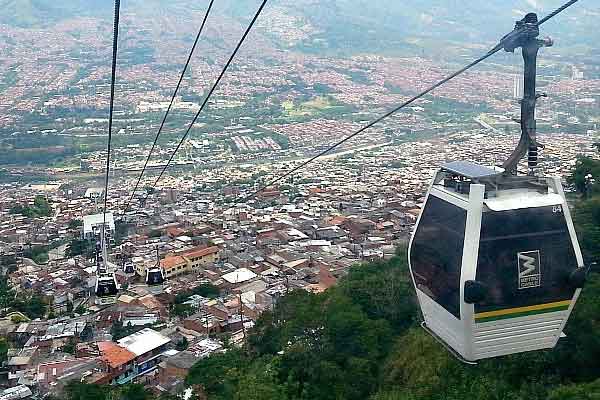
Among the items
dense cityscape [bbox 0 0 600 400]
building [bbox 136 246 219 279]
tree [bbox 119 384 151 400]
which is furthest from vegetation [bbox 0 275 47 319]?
tree [bbox 119 384 151 400]

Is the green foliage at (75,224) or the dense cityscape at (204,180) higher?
the dense cityscape at (204,180)

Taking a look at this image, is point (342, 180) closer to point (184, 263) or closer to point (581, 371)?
point (184, 263)

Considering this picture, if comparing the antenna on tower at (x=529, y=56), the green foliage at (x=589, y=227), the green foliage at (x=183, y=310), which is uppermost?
the antenna on tower at (x=529, y=56)

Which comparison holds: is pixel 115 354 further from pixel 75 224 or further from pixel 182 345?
pixel 75 224

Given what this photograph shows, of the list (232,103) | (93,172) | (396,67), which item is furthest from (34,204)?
(396,67)

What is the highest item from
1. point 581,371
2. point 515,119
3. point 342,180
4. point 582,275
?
point 515,119

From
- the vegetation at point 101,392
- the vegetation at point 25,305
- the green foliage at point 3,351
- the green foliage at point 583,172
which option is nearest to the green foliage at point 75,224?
the vegetation at point 25,305

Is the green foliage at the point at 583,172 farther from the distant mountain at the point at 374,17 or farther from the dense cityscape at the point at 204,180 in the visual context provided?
the distant mountain at the point at 374,17
